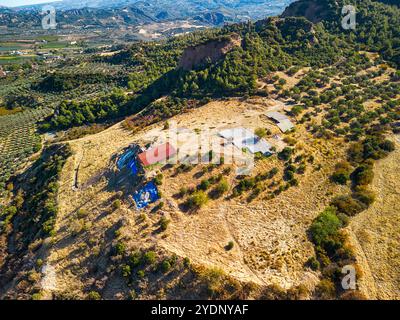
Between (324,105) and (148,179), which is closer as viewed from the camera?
(148,179)

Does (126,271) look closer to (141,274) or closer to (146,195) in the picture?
(141,274)

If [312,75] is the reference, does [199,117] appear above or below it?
below

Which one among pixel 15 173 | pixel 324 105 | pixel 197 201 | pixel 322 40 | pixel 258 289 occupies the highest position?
pixel 322 40

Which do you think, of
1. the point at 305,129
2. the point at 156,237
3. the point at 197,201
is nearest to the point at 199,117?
the point at 305,129

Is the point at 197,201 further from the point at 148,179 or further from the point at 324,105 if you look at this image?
the point at 324,105

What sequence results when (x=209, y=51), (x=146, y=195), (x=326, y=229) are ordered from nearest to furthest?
(x=326, y=229) → (x=146, y=195) → (x=209, y=51)

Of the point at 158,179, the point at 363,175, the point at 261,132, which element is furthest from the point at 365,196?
the point at 158,179
